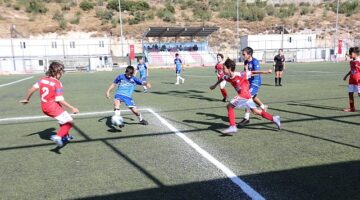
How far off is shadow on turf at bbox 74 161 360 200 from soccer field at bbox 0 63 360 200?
12mm

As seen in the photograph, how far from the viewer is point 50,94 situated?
6.32m

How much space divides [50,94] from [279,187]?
433cm

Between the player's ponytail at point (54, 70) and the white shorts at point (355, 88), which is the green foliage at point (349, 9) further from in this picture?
the player's ponytail at point (54, 70)

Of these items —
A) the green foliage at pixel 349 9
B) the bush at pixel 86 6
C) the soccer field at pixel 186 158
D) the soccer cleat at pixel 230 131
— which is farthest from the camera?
the green foliage at pixel 349 9

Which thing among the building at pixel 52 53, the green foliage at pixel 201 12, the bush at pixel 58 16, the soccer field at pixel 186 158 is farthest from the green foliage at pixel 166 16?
the soccer field at pixel 186 158

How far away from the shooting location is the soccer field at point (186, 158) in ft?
14.5

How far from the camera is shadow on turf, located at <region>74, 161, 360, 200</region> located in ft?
13.7

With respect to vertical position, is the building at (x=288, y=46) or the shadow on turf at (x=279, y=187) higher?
the building at (x=288, y=46)

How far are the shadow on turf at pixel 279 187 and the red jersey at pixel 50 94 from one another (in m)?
2.64

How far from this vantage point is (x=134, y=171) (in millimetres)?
5207

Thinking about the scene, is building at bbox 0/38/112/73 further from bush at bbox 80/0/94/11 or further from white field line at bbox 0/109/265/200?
white field line at bbox 0/109/265/200

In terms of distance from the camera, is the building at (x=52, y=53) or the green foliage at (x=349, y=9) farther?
the green foliage at (x=349, y=9)

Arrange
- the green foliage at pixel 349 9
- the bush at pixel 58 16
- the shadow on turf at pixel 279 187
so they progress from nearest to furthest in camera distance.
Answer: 1. the shadow on turf at pixel 279 187
2. the bush at pixel 58 16
3. the green foliage at pixel 349 9

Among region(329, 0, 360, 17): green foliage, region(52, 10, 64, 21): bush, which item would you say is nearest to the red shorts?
region(52, 10, 64, 21): bush
